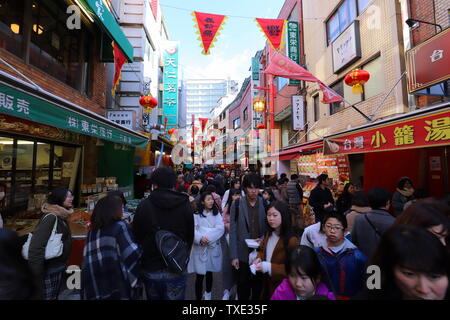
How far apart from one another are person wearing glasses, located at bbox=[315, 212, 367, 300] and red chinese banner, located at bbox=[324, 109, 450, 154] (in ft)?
7.59

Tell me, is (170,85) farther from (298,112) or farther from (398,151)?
(398,151)

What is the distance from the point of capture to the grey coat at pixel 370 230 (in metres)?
2.57

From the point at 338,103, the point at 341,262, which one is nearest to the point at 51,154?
the point at 341,262

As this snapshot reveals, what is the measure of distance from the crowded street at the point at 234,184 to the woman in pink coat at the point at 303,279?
0.01 meters

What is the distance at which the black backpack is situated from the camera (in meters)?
2.27

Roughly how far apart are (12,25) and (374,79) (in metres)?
11.7

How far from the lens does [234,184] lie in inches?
306

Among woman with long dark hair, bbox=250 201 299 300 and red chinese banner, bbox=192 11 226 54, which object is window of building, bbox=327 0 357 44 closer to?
red chinese banner, bbox=192 11 226 54

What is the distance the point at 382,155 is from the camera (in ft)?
20.9

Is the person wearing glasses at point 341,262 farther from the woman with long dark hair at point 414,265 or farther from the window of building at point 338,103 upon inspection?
the window of building at point 338,103

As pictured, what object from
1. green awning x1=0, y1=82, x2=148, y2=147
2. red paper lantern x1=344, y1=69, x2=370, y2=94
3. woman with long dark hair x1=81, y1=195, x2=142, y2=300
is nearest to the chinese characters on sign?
green awning x1=0, y1=82, x2=148, y2=147

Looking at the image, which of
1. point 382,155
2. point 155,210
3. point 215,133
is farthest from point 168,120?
point 215,133
